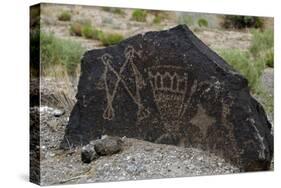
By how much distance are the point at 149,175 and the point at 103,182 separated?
565 mm

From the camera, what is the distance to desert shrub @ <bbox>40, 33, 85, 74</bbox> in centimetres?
713

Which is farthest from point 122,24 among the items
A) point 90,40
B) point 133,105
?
point 133,105

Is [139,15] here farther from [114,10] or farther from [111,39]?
[111,39]

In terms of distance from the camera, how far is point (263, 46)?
8453 millimetres

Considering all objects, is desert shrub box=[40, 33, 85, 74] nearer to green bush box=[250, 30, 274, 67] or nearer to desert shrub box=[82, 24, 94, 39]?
desert shrub box=[82, 24, 94, 39]

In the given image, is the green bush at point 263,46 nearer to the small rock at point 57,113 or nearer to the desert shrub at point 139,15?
the desert shrub at point 139,15

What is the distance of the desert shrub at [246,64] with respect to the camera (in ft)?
26.7

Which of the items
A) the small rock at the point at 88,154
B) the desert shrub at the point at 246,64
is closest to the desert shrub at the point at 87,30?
the small rock at the point at 88,154

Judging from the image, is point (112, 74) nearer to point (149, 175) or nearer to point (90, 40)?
point (90, 40)

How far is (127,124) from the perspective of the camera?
297 inches

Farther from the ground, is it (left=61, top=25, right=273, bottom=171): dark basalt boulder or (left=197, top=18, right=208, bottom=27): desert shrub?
(left=197, top=18, right=208, bottom=27): desert shrub

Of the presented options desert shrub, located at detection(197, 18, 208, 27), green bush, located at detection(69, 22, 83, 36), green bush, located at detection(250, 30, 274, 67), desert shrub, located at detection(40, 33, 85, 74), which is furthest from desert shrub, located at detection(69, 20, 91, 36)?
green bush, located at detection(250, 30, 274, 67)

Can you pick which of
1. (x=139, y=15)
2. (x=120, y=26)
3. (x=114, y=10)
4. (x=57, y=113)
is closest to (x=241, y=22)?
(x=139, y=15)

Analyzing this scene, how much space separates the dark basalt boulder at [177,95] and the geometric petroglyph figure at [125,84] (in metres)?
0.01
